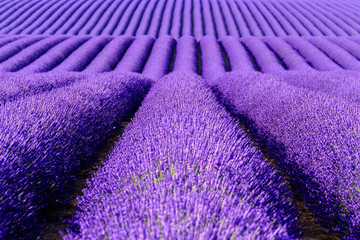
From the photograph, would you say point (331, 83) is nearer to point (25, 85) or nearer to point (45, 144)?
point (45, 144)

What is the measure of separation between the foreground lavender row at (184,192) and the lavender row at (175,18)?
15.6m

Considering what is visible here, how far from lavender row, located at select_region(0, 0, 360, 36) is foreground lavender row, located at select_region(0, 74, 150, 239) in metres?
13.9

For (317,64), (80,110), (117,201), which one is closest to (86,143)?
(80,110)

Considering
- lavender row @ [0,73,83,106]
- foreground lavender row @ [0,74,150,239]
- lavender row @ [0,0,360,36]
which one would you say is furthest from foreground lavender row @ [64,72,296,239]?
lavender row @ [0,0,360,36]

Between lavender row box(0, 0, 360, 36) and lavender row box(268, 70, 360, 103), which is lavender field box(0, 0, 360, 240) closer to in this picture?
lavender row box(268, 70, 360, 103)

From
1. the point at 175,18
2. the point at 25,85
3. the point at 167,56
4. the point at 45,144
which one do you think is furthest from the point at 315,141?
the point at 175,18

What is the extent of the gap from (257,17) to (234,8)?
3392 millimetres

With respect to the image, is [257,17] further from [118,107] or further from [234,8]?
[118,107]

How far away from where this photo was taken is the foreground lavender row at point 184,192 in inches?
50.6

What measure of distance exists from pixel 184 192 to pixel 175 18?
21.0 meters

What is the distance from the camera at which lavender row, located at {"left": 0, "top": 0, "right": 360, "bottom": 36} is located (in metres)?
18.2

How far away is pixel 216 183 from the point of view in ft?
5.63

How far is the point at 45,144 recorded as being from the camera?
271cm

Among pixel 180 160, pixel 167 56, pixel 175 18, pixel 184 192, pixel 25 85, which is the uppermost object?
pixel 184 192
